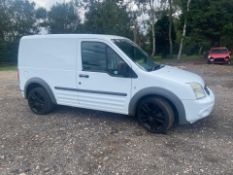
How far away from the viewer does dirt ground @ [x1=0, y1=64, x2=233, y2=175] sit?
4.09 m

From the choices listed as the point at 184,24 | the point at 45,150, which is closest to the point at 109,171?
the point at 45,150

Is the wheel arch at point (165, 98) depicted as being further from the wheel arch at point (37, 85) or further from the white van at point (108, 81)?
the wheel arch at point (37, 85)

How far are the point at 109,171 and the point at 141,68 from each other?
6.96 ft

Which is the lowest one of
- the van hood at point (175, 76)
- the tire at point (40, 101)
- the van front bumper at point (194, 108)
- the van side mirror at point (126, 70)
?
the tire at point (40, 101)

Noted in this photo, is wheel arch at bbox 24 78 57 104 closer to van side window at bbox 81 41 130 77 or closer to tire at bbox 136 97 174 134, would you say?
van side window at bbox 81 41 130 77

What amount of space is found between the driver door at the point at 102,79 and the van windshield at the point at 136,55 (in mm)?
247

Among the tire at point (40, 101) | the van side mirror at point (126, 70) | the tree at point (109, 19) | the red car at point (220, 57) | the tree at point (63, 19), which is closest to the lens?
the van side mirror at point (126, 70)

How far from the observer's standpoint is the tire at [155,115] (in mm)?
5074

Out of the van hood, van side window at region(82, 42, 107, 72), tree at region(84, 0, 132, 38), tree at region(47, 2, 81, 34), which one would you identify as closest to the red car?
tree at region(84, 0, 132, 38)

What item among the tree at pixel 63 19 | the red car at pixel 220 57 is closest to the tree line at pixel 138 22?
the tree at pixel 63 19

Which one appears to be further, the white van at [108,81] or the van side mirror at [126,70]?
the van side mirror at [126,70]

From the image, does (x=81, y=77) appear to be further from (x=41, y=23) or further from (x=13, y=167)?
(x=41, y=23)

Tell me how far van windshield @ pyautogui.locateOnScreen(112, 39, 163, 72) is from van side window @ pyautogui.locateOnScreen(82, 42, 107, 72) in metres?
0.34

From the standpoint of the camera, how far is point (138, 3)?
32.2m
